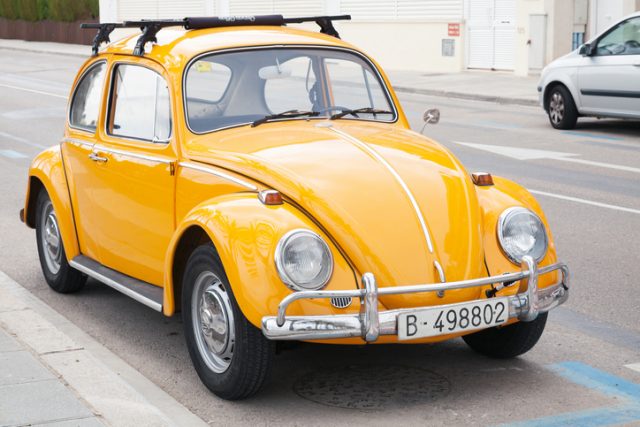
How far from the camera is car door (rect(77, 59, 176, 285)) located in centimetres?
625

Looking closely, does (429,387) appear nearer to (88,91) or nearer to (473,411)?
(473,411)

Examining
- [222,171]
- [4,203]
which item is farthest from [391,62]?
[222,171]

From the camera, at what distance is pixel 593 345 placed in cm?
630

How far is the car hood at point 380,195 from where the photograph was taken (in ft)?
17.1

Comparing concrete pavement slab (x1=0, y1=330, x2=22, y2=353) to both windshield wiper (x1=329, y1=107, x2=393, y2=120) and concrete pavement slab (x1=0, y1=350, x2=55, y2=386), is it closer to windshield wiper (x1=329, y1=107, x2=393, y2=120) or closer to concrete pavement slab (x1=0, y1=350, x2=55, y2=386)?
concrete pavement slab (x1=0, y1=350, x2=55, y2=386)

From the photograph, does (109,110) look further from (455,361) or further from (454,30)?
(454,30)

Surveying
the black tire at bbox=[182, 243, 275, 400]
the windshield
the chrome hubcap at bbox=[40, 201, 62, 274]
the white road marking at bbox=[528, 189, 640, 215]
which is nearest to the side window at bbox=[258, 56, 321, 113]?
the windshield

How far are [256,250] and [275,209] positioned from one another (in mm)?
263

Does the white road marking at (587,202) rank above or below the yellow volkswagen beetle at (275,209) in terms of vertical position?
below

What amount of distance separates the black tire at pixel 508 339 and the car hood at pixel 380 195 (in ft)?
1.97

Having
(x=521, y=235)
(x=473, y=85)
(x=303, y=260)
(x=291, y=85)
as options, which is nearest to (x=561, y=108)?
(x=473, y=85)

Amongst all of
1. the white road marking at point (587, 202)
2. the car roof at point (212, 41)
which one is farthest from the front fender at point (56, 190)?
the white road marking at point (587, 202)

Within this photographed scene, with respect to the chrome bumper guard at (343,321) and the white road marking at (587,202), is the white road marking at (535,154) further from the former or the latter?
the chrome bumper guard at (343,321)

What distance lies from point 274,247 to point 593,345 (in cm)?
216
